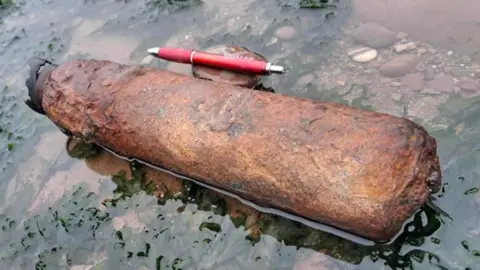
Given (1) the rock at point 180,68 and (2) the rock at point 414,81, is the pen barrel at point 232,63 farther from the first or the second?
(2) the rock at point 414,81

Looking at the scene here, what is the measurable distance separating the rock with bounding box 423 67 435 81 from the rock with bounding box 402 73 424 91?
1.2 inches

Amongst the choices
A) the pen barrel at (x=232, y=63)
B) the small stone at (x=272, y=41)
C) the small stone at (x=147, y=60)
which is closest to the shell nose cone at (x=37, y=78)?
the small stone at (x=147, y=60)

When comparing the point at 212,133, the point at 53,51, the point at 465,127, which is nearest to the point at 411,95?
the point at 465,127

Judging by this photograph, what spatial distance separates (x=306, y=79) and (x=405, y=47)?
683 mm

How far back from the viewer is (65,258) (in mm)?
3133

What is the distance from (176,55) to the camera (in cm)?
365

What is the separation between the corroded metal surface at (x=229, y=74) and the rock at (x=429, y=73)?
40.6 inches

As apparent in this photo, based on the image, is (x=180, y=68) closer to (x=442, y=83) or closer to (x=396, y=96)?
(x=396, y=96)

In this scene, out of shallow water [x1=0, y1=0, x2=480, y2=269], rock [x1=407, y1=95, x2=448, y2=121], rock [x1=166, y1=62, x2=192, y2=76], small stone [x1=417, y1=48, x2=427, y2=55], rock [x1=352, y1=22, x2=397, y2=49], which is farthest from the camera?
rock [x1=166, y1=62, x2=192, y2=76]

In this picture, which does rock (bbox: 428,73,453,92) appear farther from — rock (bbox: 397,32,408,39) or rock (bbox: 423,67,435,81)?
rock (bbox: 397,32,408,39)

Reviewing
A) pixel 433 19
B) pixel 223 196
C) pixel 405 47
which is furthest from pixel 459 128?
pixel 223 196

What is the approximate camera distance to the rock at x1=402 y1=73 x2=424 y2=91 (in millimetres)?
3365

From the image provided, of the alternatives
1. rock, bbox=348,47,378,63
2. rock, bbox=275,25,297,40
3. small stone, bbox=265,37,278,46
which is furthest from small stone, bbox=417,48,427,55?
small stone, bbox=265,37,278,46

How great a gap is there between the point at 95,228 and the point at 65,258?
9.2 inches
